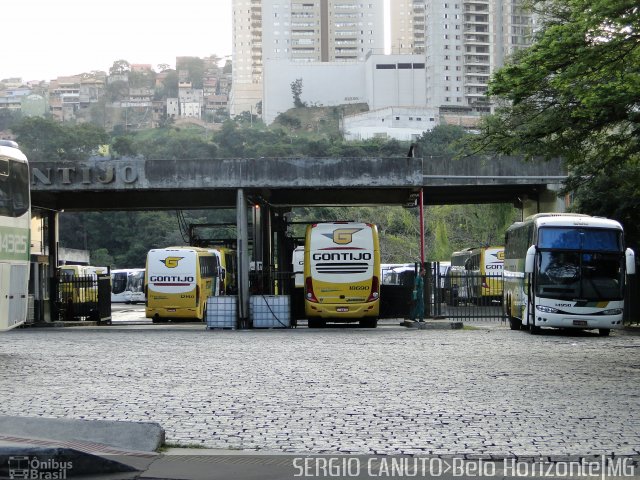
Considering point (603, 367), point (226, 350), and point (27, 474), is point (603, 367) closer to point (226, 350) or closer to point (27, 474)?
point (226, 350)

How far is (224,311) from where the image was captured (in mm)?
32938

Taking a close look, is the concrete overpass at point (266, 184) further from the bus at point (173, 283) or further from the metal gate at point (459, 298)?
the metal gate at point (459, 298)

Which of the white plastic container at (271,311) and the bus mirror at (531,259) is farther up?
the bus mirror at (531,259)

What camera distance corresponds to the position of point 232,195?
38.7 m

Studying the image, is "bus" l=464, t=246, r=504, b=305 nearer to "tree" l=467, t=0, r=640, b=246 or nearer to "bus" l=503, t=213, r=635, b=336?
"bus" l=503, t=213, r=635, b=336

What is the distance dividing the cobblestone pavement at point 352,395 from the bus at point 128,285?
59.2 meters

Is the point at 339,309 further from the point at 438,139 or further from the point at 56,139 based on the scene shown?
the point at 438,139

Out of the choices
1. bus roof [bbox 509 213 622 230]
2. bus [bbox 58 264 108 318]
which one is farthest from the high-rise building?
bus roof [bbox 509 213 622 230]

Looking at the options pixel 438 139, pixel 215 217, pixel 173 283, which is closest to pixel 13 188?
pixel 173 283

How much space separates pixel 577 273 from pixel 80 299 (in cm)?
2044

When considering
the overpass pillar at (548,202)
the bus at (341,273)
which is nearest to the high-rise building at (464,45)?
the overpass pillar at (548,202)

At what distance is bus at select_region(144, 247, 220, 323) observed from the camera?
141ft

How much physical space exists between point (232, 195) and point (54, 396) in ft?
87.5

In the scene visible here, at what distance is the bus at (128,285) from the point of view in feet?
265
